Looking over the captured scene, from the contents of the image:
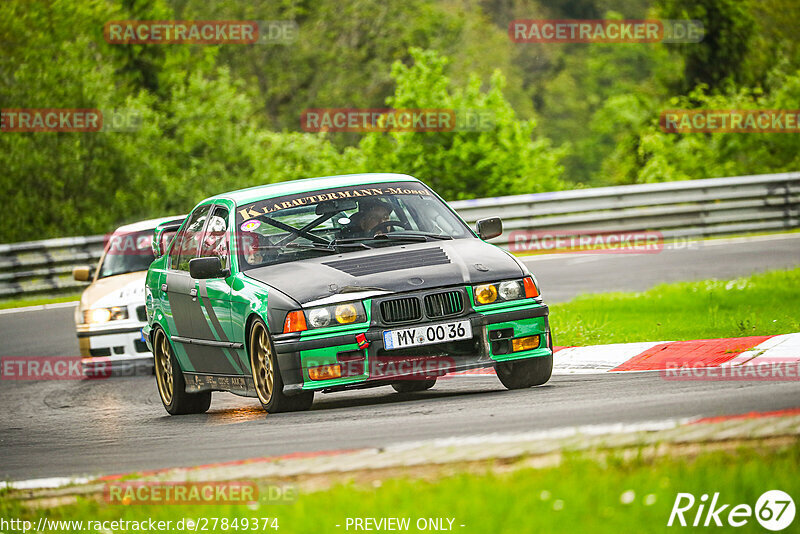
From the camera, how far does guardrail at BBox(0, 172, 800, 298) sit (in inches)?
894

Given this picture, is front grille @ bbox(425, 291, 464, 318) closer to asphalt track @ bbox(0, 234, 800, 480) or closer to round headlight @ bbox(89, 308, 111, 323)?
asphalt track @ bbox(0, 234, 800, 480)

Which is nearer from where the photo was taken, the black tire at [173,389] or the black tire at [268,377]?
the black tire at [268,377]

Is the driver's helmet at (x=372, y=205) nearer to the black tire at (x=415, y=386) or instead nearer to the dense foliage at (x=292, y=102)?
the black tire at (x=415, y=386)

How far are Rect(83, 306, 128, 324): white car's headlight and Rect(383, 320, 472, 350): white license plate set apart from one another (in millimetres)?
6081

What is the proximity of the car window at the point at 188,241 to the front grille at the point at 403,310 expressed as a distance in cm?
240

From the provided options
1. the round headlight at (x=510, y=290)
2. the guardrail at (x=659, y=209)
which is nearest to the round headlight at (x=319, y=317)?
the round headlight at (x=510, y=290)

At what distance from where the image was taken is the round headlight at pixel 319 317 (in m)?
8.34

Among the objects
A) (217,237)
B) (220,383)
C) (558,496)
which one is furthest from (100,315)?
(558,496)

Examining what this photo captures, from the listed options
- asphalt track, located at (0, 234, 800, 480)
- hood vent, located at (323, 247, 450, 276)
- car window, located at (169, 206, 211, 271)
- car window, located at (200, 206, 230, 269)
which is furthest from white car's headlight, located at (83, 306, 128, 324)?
hood vent, located at (323, 247, 450, 276)

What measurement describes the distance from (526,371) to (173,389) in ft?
9.67

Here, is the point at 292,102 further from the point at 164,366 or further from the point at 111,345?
the point at 164,366

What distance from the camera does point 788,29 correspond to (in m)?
53.7

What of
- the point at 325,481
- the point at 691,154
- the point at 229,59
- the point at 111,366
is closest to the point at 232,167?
the point at 691,154

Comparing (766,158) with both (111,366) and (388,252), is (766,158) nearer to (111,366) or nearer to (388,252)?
(111,366)
